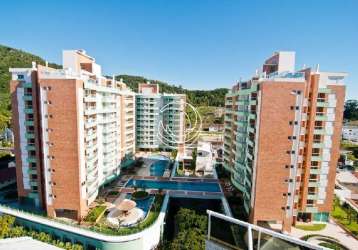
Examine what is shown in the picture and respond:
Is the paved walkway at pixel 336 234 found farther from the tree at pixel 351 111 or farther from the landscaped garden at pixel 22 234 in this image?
the tree at pixel 351 111

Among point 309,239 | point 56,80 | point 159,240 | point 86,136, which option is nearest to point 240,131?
point 309,239

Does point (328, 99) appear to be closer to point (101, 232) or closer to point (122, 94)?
point (101, 232)

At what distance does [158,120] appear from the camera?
2559 inches

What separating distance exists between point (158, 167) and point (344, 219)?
33.1 metres

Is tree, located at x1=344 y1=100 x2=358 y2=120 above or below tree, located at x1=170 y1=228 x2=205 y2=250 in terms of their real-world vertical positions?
above

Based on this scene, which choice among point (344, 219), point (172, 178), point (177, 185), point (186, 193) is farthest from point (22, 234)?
point (344, 219)

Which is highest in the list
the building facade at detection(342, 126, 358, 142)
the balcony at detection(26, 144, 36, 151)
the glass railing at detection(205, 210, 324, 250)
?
the glass railing at detection(205, 210, 324, 250)

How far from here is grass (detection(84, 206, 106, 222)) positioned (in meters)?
27.1

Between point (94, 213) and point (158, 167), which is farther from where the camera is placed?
point (158, 167)

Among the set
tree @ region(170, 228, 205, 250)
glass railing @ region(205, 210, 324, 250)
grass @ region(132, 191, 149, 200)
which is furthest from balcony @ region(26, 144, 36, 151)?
glass railing @ region(205, 210, 324, 250)

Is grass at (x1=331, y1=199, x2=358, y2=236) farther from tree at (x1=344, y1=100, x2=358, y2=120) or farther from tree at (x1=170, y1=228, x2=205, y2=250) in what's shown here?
tree at (x1=344, y1=100, x2=358, y2=120)

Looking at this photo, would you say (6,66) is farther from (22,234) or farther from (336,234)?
(336,234)

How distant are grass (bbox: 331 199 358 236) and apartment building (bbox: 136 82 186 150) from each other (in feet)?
126

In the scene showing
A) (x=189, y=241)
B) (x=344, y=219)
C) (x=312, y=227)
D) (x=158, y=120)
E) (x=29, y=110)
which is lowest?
(x=344, y=219)
